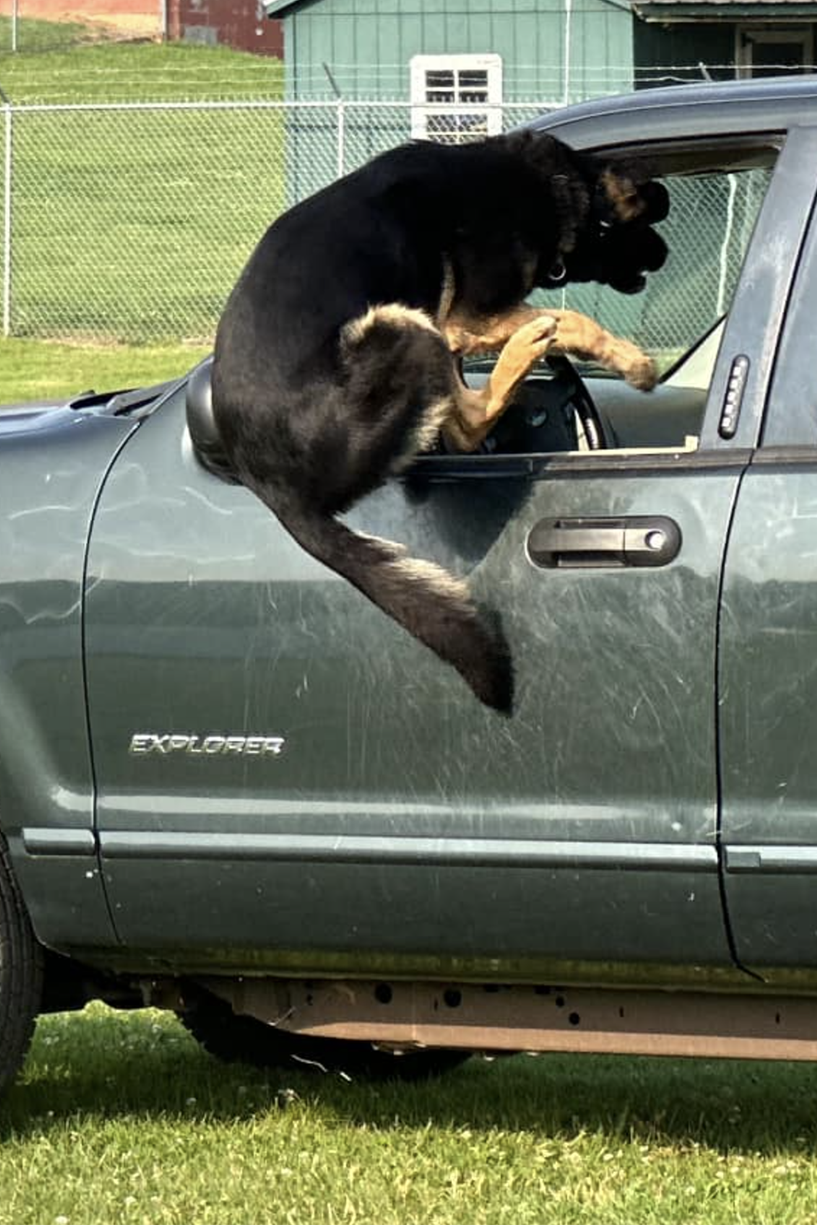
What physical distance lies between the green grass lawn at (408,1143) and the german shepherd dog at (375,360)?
1010 mm

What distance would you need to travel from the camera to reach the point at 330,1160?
180 inches

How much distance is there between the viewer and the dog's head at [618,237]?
4.48 meters

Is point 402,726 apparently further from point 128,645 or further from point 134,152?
point 134,152

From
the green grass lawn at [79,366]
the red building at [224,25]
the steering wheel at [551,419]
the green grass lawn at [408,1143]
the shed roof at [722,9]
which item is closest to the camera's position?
the green grass lawn at [408,1143]

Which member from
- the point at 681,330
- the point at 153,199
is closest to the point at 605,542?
the point at 681,330

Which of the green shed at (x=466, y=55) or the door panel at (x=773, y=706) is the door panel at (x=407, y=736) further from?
the green shed at (x=466, y=55)

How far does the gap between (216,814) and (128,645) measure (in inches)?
13.4

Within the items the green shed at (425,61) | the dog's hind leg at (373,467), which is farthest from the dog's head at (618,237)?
the green shed at (425,61)

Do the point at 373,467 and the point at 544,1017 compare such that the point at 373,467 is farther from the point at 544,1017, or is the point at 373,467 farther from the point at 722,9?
the point at 722,9

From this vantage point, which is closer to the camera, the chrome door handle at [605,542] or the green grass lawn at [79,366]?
the chrome door handle at [605,542]

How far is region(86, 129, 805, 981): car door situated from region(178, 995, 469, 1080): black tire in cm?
84

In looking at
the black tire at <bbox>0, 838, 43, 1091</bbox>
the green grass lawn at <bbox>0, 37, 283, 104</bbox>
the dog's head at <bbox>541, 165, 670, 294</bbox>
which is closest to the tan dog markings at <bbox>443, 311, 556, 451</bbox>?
the dog's head at <bbox>541, 165, 670, 294</bbox>

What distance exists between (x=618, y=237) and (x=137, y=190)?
2935 cm

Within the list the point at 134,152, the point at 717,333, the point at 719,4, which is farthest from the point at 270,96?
the point at 717,333
